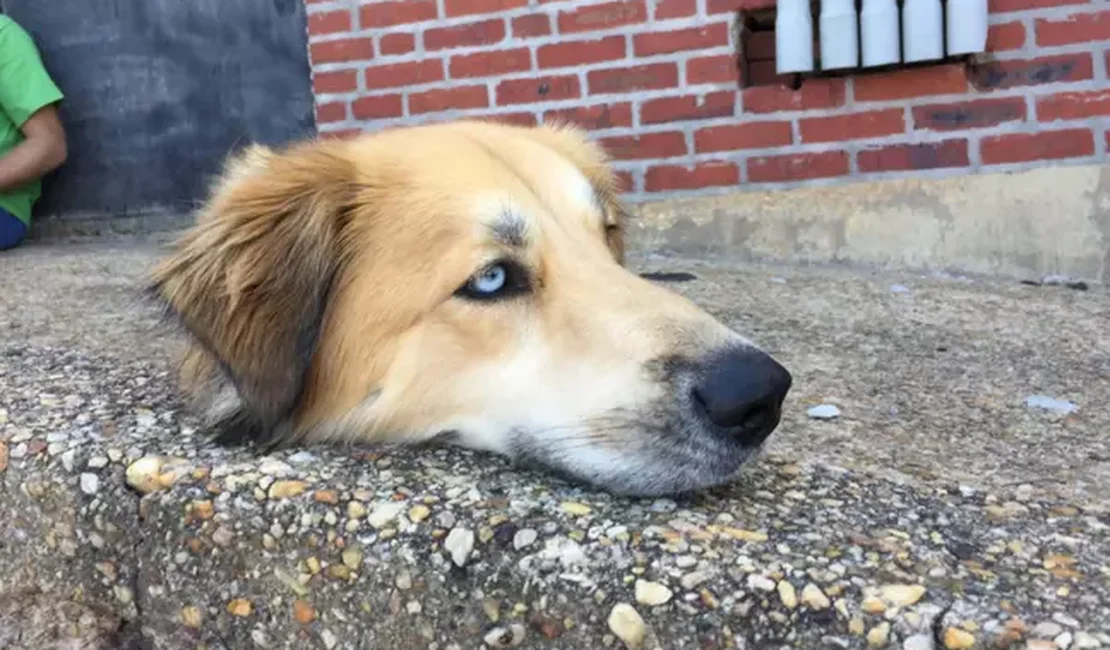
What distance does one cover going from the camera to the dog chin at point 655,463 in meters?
1.59

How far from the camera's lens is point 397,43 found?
4.52 metres

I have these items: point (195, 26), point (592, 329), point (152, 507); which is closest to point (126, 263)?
point (195, 26)

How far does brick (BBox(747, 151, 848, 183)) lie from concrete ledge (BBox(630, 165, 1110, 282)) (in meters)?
0.06

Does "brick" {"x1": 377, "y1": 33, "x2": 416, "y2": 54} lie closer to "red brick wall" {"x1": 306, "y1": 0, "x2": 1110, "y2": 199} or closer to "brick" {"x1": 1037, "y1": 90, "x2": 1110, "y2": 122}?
"red brick wall" {"x1": 306, "y1": 0, "x2": 1110, "y2": 199}

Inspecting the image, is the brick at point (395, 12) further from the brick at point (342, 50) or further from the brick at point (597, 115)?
the brick at point (597, 115)

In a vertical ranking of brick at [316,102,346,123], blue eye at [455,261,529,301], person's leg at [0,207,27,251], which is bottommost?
blue eye at [455,261,529,301]

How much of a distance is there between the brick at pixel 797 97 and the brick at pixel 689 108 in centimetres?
8

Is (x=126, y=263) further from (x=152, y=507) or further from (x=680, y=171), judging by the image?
(x=152, y=507)

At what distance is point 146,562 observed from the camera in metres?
1.81

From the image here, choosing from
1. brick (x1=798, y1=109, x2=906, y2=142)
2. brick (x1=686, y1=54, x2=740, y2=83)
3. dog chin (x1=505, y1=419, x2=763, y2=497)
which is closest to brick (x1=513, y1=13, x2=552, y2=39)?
brick (x1=686, y1=54, x2=740, y2=83)

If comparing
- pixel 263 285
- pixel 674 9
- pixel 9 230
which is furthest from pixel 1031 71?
pixel 9 230

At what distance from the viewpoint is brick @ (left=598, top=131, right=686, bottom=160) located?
425 cm

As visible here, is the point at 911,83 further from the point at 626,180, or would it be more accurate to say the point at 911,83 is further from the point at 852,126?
the point at 626,180

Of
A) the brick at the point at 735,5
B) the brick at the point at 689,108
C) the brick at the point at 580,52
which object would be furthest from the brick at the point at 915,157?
the brick at the point at 580,52
